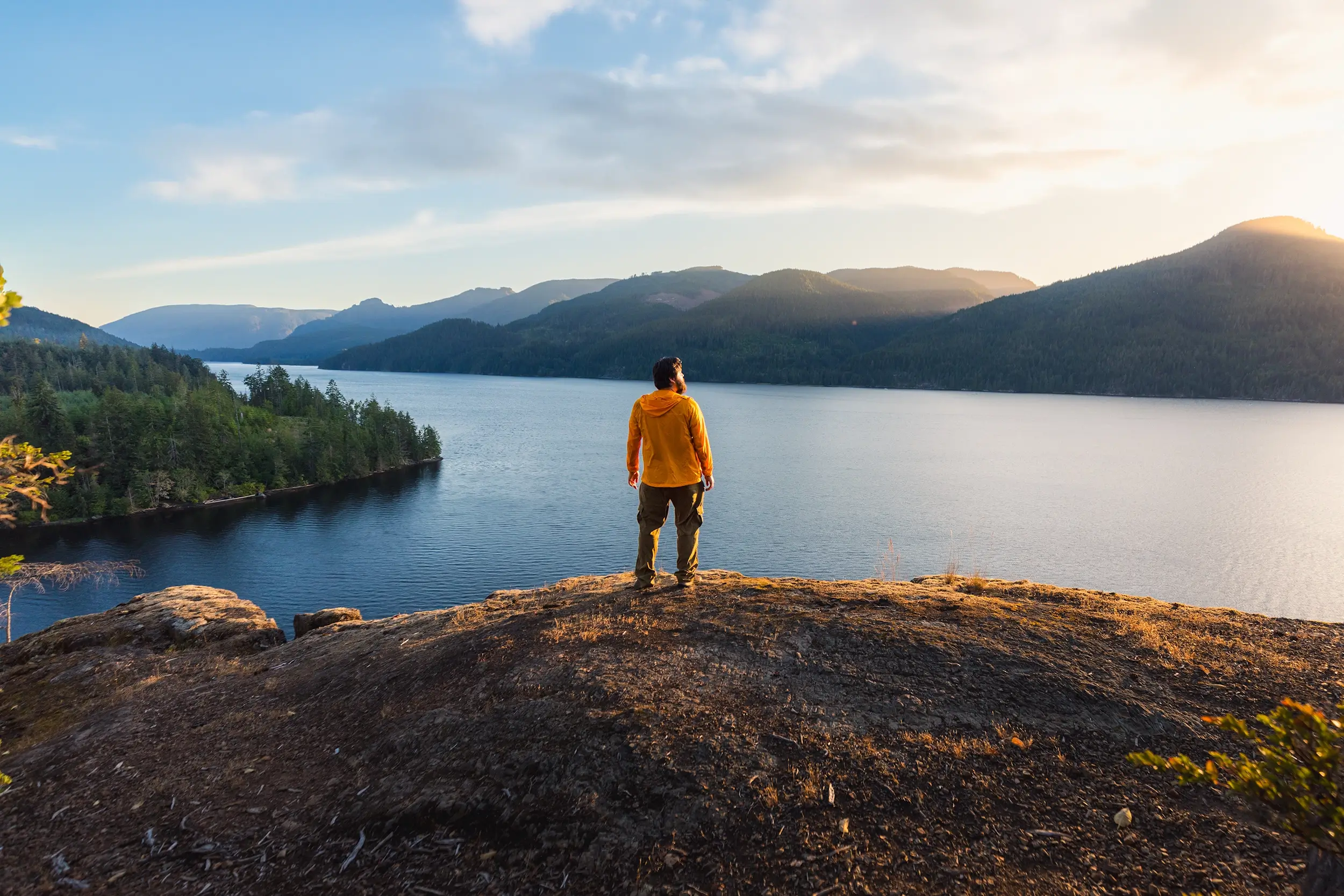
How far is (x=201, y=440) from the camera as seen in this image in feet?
248

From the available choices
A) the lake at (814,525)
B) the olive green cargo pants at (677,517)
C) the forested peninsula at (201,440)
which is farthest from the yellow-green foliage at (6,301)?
the forested peninsula at (201,440)

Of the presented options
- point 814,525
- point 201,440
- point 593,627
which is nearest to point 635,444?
point 593,627

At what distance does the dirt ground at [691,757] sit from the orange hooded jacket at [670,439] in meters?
2.11

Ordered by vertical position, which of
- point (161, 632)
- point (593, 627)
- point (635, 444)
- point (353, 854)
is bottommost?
point (161, 632)

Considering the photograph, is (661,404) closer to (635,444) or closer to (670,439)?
(670,439)

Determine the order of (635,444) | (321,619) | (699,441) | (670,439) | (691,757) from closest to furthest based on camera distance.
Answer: (691,757) → (670,439) → (699,441) → (635,444) → (321,619)

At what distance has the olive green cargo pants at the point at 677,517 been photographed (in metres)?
9.73

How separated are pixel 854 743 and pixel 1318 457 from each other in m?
108

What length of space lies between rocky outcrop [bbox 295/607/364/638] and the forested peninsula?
62.0m

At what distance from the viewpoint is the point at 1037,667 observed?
760cm

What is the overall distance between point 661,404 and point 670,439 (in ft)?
1.90

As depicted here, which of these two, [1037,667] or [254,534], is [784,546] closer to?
[1037,667]

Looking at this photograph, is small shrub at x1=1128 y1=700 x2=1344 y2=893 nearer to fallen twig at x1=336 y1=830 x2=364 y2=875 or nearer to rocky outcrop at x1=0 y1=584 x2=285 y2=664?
fallen twig at x1=336 y1=830 x2=364 y2=875

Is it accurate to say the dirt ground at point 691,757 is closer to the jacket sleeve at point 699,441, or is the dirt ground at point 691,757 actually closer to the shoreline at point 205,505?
the jacket sleeve at point 699,441
